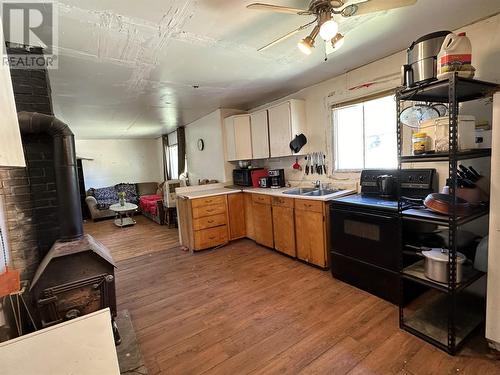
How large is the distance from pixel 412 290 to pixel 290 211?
145 cm

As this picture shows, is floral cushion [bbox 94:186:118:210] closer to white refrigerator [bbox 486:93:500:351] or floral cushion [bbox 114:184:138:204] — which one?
floral cushion [bbox 114:184:138:204]

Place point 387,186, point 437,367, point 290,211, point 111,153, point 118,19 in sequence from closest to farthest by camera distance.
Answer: point 437,367 → point 118,19 → point 387,186 → point 290,211 → point 111,153

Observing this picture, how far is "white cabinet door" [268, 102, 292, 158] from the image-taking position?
11.4 feet

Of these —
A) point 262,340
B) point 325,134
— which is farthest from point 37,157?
point 325,134

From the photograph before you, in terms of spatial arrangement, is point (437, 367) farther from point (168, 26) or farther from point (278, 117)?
point (278, 117)

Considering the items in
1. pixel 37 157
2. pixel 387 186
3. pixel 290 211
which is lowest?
pixel 290 211

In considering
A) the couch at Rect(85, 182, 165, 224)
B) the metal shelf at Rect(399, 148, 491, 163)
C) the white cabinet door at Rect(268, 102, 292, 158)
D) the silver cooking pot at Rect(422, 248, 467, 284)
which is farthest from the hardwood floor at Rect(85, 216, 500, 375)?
the couch at Rect(85, 182, 165, 224)

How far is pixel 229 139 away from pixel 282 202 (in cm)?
181

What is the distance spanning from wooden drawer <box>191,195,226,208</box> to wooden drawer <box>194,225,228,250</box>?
15.0 inches

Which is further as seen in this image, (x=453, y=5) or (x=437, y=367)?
(x=453, y=5)

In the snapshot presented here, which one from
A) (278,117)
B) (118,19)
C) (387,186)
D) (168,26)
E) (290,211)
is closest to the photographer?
(118,19)

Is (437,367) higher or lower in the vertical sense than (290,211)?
lower

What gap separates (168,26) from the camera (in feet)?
5.81

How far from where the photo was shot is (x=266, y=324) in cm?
196
